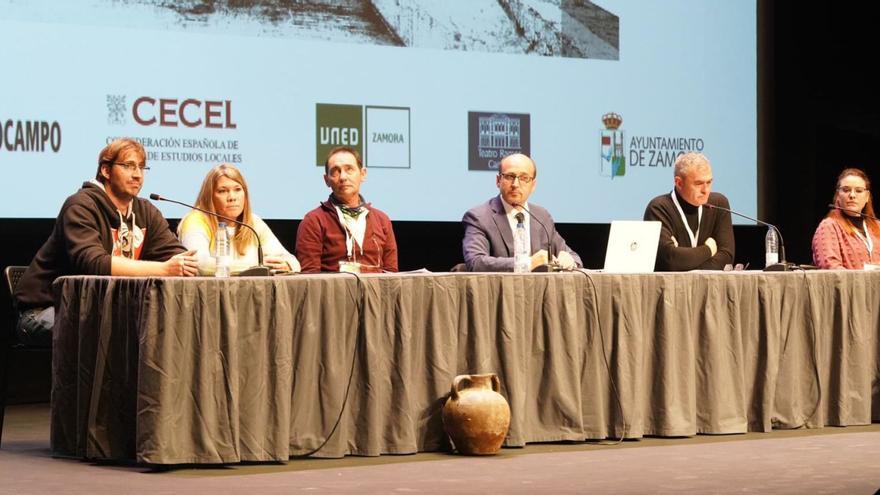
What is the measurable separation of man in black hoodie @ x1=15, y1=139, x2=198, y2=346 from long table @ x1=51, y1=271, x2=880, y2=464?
0.86 ft

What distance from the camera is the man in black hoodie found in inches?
181

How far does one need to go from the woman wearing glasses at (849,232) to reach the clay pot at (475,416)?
2120 mm

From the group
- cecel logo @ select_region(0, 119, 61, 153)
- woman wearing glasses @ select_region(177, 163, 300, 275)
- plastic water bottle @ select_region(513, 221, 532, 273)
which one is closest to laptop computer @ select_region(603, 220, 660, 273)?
plastic water bottle @ select_region(513, 221, 532, 273)

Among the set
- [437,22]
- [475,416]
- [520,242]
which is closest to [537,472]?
[475,416]

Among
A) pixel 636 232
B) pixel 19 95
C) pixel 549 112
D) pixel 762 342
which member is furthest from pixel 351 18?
pixel 762 342

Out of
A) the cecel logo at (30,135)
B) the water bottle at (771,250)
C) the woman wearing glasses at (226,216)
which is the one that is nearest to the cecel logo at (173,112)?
the cecel logo at (30,135)

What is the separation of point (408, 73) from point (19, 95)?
74.5 inches

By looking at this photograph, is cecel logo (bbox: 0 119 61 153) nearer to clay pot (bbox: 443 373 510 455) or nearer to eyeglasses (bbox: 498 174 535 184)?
eyeglasses (bbox: 498 174 535 184)

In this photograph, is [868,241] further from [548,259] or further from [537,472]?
[537,472]

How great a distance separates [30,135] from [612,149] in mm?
2993

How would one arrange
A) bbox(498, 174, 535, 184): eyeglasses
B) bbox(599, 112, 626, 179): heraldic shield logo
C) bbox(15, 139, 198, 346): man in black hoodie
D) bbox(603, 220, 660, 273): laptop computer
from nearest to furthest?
bbox(15, 139, 198, 346): man in black hoodie
bbox(603, 220, 660, 273): laptop computer
bbox(498, 174, 535, 184): eyeglasses
bbox(599, 112, 626, 179): heraldic shield logo

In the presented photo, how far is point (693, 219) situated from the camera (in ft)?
19.5

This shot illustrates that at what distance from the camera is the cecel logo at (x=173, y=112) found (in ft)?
19.6

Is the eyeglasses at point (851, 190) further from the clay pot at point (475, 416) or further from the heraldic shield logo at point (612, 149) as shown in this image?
the clay pot at point (475, 416)
